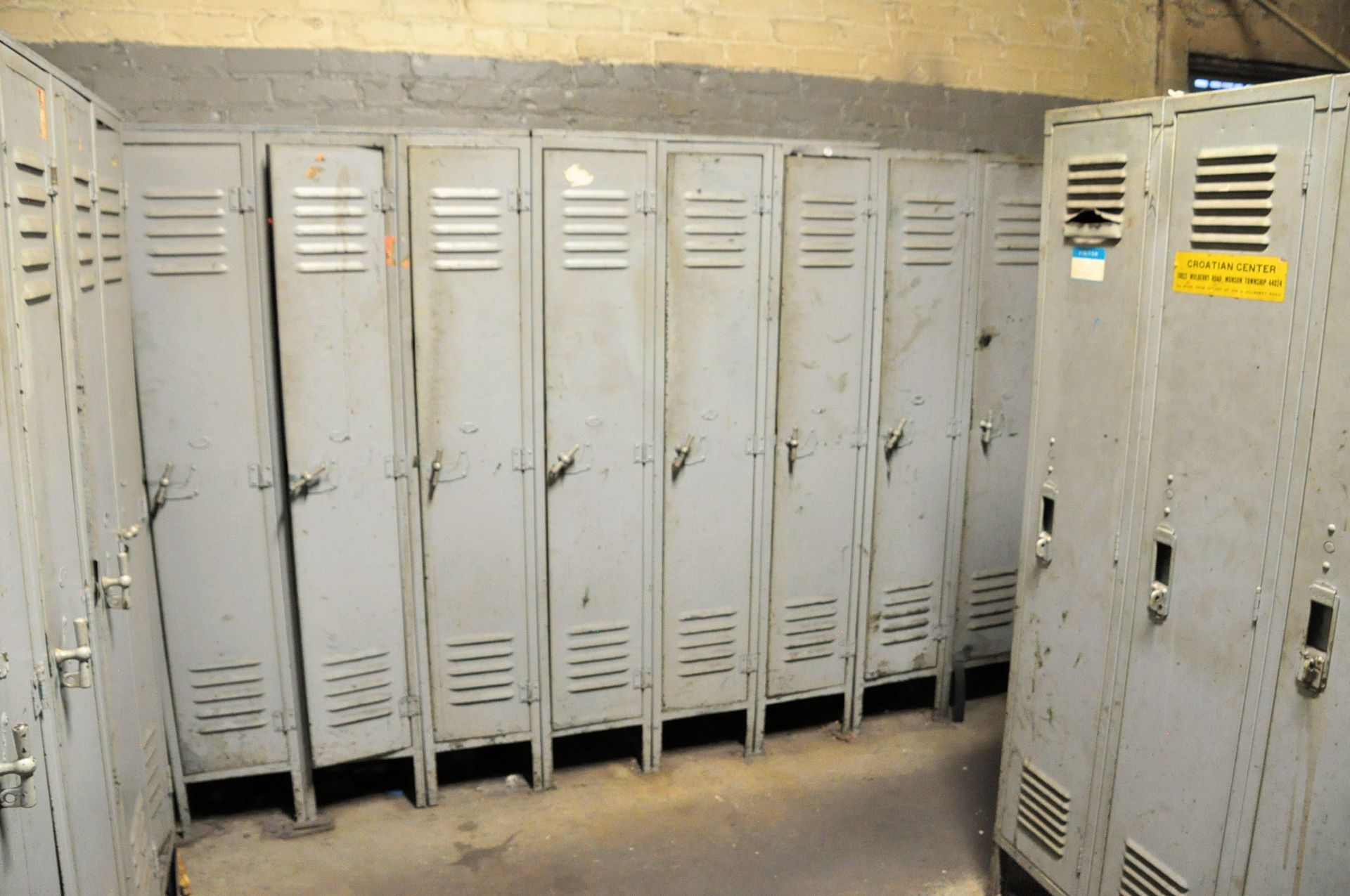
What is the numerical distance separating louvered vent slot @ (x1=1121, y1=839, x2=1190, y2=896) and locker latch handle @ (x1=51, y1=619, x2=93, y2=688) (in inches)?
93.8

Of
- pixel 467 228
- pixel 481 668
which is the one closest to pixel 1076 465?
pixel 467 228

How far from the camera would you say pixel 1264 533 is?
2133 mm

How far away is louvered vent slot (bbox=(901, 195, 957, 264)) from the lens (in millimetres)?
3676

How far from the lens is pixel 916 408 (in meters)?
3.82

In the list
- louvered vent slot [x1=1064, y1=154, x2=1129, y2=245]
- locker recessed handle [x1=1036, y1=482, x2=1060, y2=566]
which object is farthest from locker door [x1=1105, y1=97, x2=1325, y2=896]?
locker recessed handle [x1=1036, y1=482, x2=1060, y2=566]

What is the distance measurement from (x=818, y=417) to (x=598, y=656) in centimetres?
116

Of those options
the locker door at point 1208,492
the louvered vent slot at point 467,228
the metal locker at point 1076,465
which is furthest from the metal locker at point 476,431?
the locker door at point 1208,492

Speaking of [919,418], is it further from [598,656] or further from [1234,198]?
[1234,198]

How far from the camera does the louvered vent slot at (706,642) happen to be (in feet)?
12.1

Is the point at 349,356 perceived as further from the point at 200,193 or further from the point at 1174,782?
the point at 1174,782

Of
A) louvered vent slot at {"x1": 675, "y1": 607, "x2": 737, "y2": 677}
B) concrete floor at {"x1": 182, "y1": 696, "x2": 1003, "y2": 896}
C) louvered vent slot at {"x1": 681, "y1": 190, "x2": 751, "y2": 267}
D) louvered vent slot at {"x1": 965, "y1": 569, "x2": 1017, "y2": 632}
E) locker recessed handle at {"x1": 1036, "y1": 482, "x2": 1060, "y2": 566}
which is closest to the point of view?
locker recessed handle at {"x1": 1036, "y1": 482, "x2": 1060, "y2": 566}

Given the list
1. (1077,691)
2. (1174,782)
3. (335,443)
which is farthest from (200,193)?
(1174,782)

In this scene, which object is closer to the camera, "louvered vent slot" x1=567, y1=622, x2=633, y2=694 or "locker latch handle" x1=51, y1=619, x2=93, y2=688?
"locker latch handle" x1=51, y1=619, x2=93, y2=688

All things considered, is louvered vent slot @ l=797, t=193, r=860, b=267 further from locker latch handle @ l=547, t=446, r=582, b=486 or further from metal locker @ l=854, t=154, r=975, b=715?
locker latch handle @ l=547, t=446, r=582, b=486
